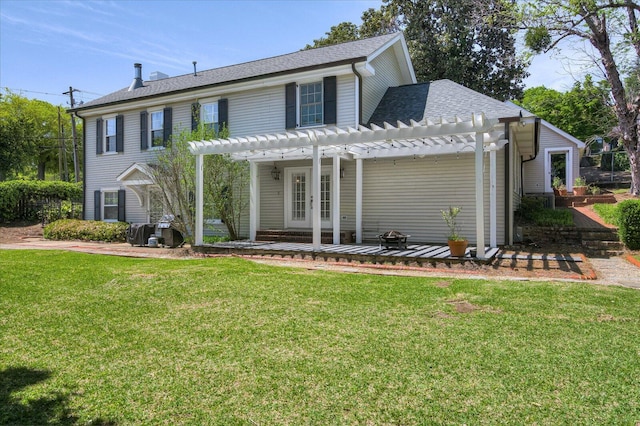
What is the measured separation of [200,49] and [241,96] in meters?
5.45

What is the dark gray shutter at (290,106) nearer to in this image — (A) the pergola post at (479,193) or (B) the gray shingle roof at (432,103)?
(B) the gray shingle roof at (432,103)

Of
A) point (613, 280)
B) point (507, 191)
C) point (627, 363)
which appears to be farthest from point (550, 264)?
point (627, 363)

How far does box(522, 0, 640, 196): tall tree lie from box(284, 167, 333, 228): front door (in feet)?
35.7

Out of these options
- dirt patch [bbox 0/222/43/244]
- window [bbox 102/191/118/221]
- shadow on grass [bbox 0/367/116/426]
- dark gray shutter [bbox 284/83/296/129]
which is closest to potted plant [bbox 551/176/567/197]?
dark gray shutter [bbox 284/83/296/129]

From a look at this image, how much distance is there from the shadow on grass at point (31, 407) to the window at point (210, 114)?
1243cm

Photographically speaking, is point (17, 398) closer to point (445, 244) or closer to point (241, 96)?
point (445, 244)

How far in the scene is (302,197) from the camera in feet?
44.7

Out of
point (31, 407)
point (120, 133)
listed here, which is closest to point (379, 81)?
point (120, 133)

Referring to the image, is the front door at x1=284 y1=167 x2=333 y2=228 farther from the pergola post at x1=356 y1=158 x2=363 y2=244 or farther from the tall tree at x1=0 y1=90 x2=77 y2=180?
Answer: the tall tree at x1=0 y1=90 x2=77 y2=180

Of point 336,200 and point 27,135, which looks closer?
point 336,200

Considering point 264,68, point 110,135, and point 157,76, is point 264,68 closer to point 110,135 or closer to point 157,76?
point 110,135

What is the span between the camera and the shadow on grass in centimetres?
263

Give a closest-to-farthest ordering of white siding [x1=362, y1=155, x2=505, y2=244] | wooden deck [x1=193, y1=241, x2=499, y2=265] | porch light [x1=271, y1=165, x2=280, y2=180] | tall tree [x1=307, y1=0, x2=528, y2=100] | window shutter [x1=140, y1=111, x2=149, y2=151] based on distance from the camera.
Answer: wooden deck [x1=193, y1=241, x2=499, y2=265] < white siding [x1=362, y1=155, x2=505, y2=244] < porch light [x1=271, y1=165, x2=280, y2=180] < window shutter [x1=140, y1=111, x2=149, y2=151] < tall tree [x1=307, y1=0, x2=528, y2=100]

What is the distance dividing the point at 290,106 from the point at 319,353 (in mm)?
10820
